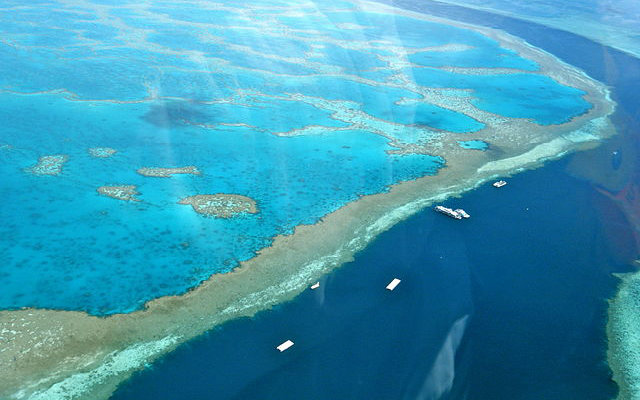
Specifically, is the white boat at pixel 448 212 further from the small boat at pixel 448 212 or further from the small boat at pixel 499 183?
the small boat at pixel 499 183

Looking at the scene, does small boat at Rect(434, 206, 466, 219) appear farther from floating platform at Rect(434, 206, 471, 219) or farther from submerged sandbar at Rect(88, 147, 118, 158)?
submerged sandbar at Rect(88, 147, 118, 158)

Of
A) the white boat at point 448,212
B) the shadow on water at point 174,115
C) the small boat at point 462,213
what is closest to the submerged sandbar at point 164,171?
the shadow on water at point 174,115

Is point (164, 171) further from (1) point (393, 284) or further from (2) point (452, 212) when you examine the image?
(2) point (452, 212)

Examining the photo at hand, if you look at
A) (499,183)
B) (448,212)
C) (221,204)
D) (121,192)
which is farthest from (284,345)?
(499,183)

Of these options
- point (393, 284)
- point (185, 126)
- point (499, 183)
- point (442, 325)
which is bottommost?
point (185, 126)

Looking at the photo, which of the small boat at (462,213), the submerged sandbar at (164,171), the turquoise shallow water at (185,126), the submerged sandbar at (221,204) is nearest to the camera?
the turquoise shallow water at (185,126)
